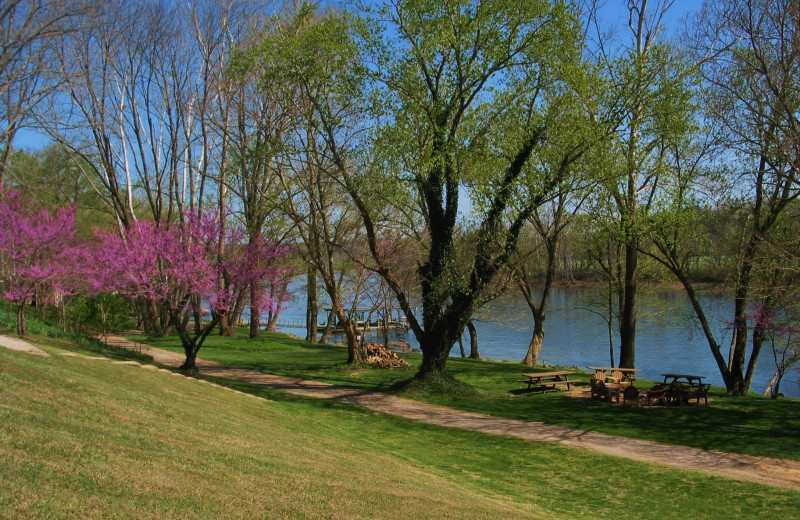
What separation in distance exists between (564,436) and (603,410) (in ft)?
9.54

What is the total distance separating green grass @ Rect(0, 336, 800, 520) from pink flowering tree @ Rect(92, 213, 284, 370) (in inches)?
174

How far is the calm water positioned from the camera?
94.6ft

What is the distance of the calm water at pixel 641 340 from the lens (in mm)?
28844

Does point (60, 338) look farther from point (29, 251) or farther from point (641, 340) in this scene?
point (641, 340)

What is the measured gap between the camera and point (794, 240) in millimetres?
14016

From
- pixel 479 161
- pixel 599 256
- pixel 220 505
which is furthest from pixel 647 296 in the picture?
pixel 220 505

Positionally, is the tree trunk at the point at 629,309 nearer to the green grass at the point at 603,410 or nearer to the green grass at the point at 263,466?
the green grass at the point at 603,410

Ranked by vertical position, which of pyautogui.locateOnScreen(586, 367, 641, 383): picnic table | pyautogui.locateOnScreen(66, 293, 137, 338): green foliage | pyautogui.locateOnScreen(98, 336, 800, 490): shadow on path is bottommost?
pyautogui.locateOnScreen(98, 336, 800, 490): shadow on path

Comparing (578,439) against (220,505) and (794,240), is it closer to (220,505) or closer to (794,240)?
(794,240)

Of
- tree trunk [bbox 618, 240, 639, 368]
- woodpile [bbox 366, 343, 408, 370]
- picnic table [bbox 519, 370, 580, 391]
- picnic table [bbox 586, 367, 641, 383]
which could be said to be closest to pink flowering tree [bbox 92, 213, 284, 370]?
woodpile [bbox 366, 343, 408, 370]

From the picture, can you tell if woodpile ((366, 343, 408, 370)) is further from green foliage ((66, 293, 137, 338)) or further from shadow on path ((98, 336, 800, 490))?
green foliage ((66, 293, 137, 338))

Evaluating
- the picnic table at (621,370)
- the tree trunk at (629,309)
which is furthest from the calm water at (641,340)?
the picnic table at (621,370)

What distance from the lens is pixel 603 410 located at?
49.9 ft

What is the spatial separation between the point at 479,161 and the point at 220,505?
38.9ft
